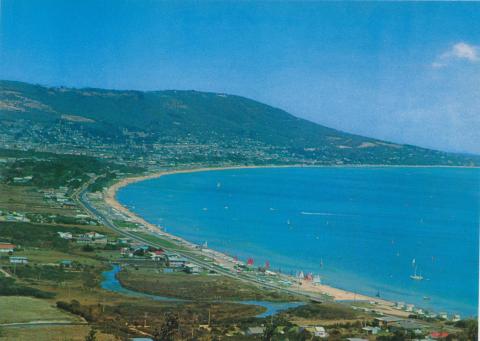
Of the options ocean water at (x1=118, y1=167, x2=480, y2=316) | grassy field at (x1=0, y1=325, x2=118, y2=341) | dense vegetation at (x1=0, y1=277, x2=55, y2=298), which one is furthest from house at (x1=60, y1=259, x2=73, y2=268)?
ocean water at (x1=118, y1=167, x2=480, y2=316)

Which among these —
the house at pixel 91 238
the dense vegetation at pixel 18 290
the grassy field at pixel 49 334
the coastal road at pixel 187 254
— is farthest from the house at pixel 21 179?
the grassy field at pixel 49 334

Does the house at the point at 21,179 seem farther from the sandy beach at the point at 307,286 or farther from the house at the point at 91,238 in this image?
the house at the point at 91,238

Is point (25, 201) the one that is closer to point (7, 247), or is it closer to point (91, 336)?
point (7, 247)

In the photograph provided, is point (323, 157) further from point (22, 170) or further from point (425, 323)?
point (425, 323)

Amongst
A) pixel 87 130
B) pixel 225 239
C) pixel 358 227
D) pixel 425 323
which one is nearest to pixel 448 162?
pixel 358 227

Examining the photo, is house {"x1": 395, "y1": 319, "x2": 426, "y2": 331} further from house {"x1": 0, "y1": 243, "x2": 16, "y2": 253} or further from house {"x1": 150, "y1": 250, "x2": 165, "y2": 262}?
house {"x1": 0, "y1": 243, "x2": 16, "y2": 253}

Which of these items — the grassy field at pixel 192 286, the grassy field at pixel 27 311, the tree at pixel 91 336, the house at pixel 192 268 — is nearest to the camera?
the tree at pixel 91 336
